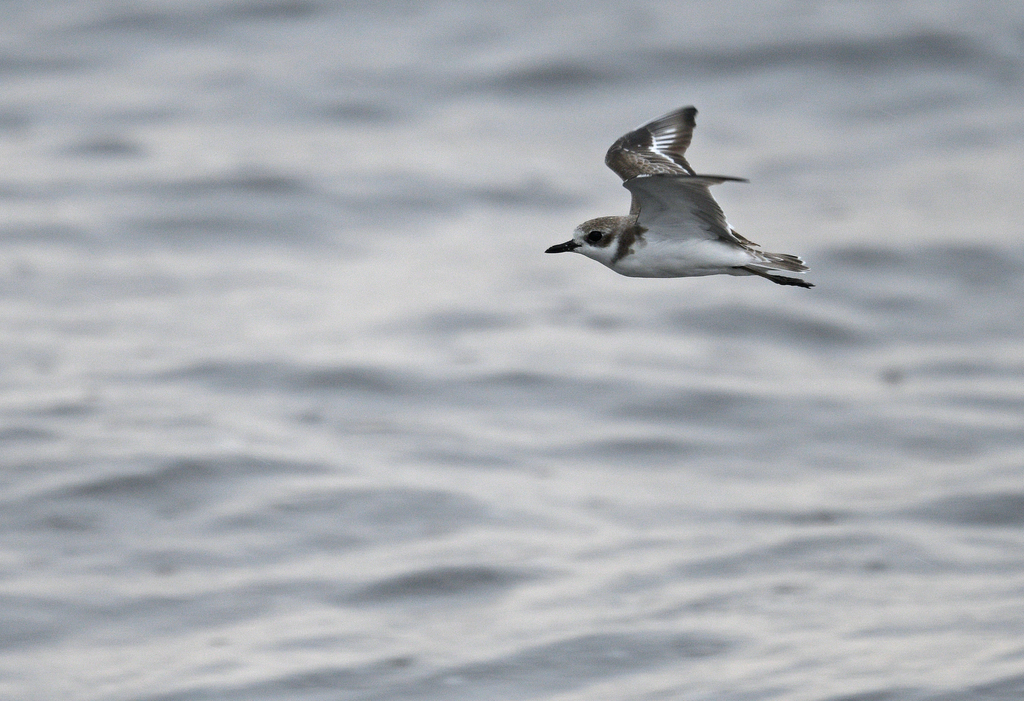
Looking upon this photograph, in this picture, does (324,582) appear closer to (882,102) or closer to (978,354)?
(978,354)

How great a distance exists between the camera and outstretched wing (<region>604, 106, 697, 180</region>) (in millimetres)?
11750

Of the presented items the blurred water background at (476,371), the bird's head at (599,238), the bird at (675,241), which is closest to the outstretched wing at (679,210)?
the bird at (675,241)

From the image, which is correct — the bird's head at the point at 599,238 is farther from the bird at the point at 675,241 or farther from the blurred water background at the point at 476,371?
the blurred water background at the point at 476,371

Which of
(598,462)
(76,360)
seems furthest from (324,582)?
(76,360)

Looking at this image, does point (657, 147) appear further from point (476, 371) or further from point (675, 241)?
point (476, 371)

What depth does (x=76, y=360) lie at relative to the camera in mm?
30234

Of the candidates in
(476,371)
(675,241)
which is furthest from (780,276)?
(476,371)

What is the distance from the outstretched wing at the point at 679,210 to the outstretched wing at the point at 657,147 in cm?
113

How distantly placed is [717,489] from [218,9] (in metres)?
19.1

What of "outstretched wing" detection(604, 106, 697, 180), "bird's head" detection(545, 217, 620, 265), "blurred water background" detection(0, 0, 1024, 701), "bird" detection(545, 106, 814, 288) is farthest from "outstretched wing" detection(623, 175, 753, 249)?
"blurred water background" detection(0, 0, 1024, 701)

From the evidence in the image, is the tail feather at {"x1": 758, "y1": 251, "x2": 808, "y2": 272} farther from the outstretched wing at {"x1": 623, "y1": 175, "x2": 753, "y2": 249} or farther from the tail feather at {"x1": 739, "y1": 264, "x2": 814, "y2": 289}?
the outstretched wing at {"x1": 623, "y1": 175, "x2": 753, "y2": 249}

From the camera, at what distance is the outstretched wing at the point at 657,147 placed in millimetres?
11750

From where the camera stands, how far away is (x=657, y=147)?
1211 cm

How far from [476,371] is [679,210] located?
21.1 meters
